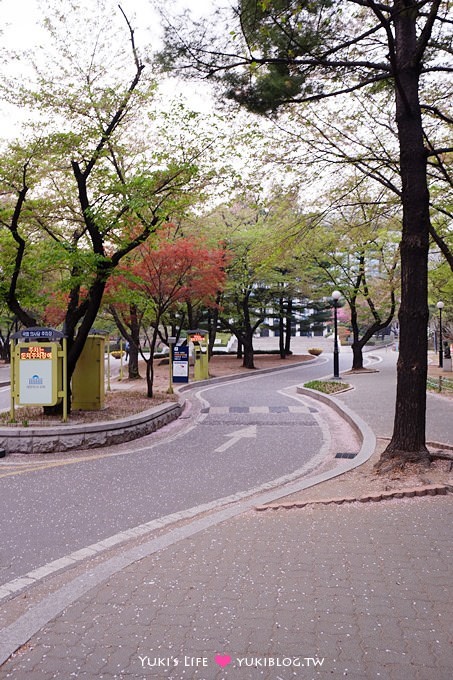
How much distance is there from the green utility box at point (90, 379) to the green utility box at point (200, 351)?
39.4 feet

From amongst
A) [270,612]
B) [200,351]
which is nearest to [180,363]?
[200,351]

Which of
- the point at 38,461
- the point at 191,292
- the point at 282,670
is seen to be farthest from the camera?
the point at 191,292

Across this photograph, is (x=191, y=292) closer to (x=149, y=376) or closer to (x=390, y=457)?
(x=149, y=376)

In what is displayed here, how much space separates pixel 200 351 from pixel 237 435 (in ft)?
46.9

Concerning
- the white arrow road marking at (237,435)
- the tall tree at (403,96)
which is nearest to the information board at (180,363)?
the white arrow road marking at (237,435)

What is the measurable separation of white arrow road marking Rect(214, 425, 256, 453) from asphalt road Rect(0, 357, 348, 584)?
0.02m

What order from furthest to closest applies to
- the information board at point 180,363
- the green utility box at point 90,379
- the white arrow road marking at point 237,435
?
the information board at point 180,363, the green utility box at point 90,379, the white arrow road marking at point 237,435

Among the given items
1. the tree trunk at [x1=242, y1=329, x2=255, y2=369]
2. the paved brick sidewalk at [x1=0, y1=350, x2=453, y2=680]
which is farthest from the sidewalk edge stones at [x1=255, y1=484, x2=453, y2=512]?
the tree trunk at [x1=242, y1=329, x2=255, y2=369]

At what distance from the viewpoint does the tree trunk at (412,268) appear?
6883mm

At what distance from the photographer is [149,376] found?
16828 mm

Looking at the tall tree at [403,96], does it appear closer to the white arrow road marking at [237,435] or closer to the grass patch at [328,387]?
the white arrow road marking at [237,435]

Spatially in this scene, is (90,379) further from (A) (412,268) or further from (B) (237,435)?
(A) (412,268)

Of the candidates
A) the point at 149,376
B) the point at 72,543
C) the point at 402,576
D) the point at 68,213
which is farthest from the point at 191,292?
the point at 402,576

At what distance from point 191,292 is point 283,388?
546 cm
